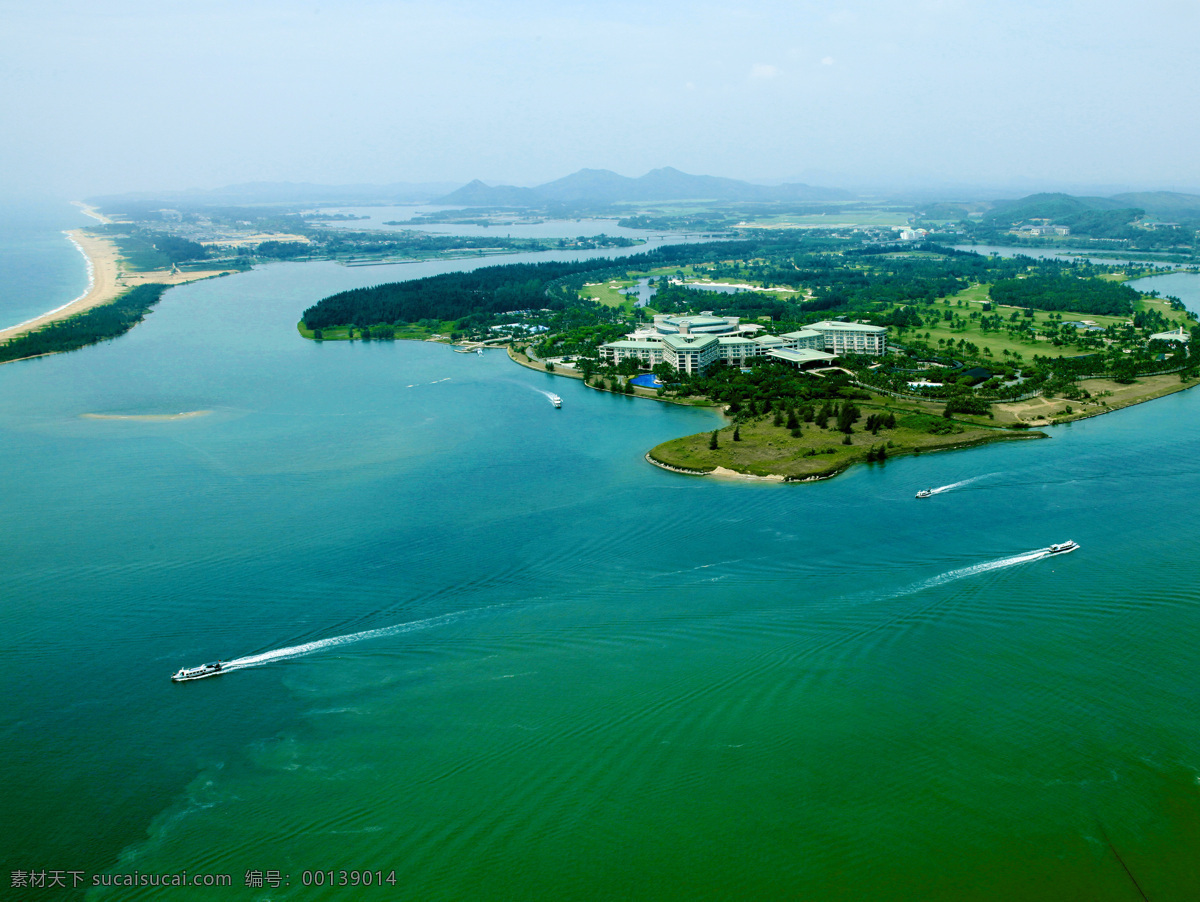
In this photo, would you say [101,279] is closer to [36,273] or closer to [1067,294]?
[36,273]

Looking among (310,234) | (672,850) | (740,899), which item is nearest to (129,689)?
(672,850)

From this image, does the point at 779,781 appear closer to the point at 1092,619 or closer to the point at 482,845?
the point at 482,845

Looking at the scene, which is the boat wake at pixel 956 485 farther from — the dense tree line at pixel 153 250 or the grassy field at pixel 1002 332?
the dense tree line at pixel 153 250

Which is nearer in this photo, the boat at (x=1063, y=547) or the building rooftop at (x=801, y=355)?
the boat at (x=1063, y=547)

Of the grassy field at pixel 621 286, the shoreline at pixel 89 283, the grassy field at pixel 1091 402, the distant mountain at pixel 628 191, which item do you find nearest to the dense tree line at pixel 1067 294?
the grassy field at pixel 1091 402

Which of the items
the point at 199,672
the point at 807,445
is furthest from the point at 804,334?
the point at 199,672

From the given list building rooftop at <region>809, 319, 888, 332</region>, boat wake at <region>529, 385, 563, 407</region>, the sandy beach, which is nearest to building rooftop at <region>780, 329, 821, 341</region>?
building rooftop at <region>809, 319, 888, 332</region>
